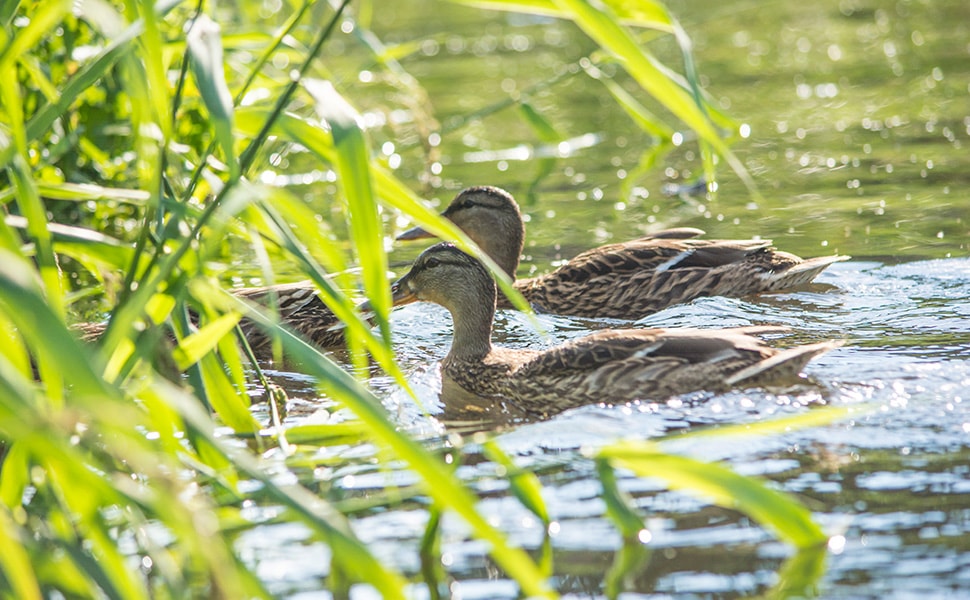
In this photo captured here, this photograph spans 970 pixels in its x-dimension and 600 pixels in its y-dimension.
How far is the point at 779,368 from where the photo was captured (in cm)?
550

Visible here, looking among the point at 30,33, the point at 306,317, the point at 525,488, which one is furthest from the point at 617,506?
the point at 306,317

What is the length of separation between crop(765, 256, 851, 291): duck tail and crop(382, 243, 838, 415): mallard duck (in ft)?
4.79

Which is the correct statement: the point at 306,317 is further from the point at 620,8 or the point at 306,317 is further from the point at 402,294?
the point at 620,8

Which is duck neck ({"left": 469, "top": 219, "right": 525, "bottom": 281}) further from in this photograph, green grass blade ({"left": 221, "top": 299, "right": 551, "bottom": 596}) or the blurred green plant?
green grass blade ({"left": 221, "top": 299, "right": 551, "bottom": 596})

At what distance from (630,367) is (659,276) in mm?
2107

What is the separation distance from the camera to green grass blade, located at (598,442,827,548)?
3.09 meters

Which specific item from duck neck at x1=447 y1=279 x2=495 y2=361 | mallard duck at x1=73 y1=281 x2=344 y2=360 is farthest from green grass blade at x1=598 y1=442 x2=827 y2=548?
mallard duck at x1=73 y1=281 x2=344 y2=360

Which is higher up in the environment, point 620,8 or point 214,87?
point 620,8

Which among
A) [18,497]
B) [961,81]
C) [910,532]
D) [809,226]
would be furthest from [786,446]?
[961,81]

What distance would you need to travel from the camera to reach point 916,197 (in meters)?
9.16

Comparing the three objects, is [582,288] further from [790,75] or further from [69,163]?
[790,75]

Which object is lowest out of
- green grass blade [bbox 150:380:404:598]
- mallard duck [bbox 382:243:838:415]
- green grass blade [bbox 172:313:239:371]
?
mallard duck [bbox 382:243:838:415]

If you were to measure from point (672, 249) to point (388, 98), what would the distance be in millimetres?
7488

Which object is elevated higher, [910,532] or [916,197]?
[916,197]
